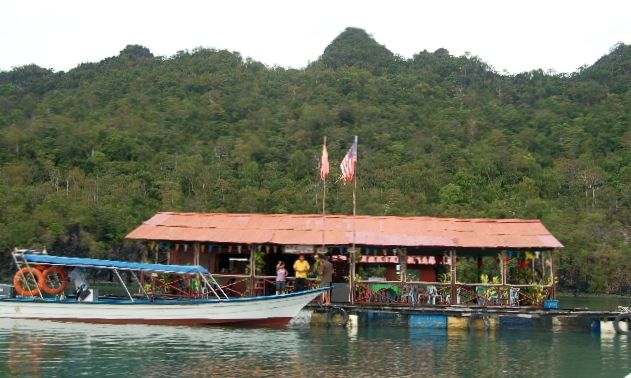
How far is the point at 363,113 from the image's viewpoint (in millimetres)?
81625

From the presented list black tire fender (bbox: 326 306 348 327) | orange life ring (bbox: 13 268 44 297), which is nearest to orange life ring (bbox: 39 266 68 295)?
orange life ring (bbox: 13 268 44 297)

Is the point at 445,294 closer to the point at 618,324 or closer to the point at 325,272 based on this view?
the point at 325,272

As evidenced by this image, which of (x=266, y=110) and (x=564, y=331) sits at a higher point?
(x=266, y=110)

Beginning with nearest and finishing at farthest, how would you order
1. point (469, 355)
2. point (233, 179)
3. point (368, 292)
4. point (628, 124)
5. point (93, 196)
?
point (469, 355), point (368, 292), point (93, 196), point (233, 179), point (628, 124)

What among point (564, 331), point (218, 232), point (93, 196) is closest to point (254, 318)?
point (218, 232)

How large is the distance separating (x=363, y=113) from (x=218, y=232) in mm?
57873

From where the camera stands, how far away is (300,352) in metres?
18.3

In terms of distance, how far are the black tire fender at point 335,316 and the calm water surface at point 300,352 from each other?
33cm

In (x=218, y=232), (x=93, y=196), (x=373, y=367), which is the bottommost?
(x=373, y=367)

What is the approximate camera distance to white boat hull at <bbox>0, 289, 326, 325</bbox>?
2273 centimetres

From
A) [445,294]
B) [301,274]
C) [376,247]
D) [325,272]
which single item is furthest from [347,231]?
[445,294]

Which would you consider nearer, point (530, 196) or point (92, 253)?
point (92, 253)

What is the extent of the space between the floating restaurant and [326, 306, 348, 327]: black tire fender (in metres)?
0.93

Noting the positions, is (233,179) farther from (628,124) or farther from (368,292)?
(368,292)
